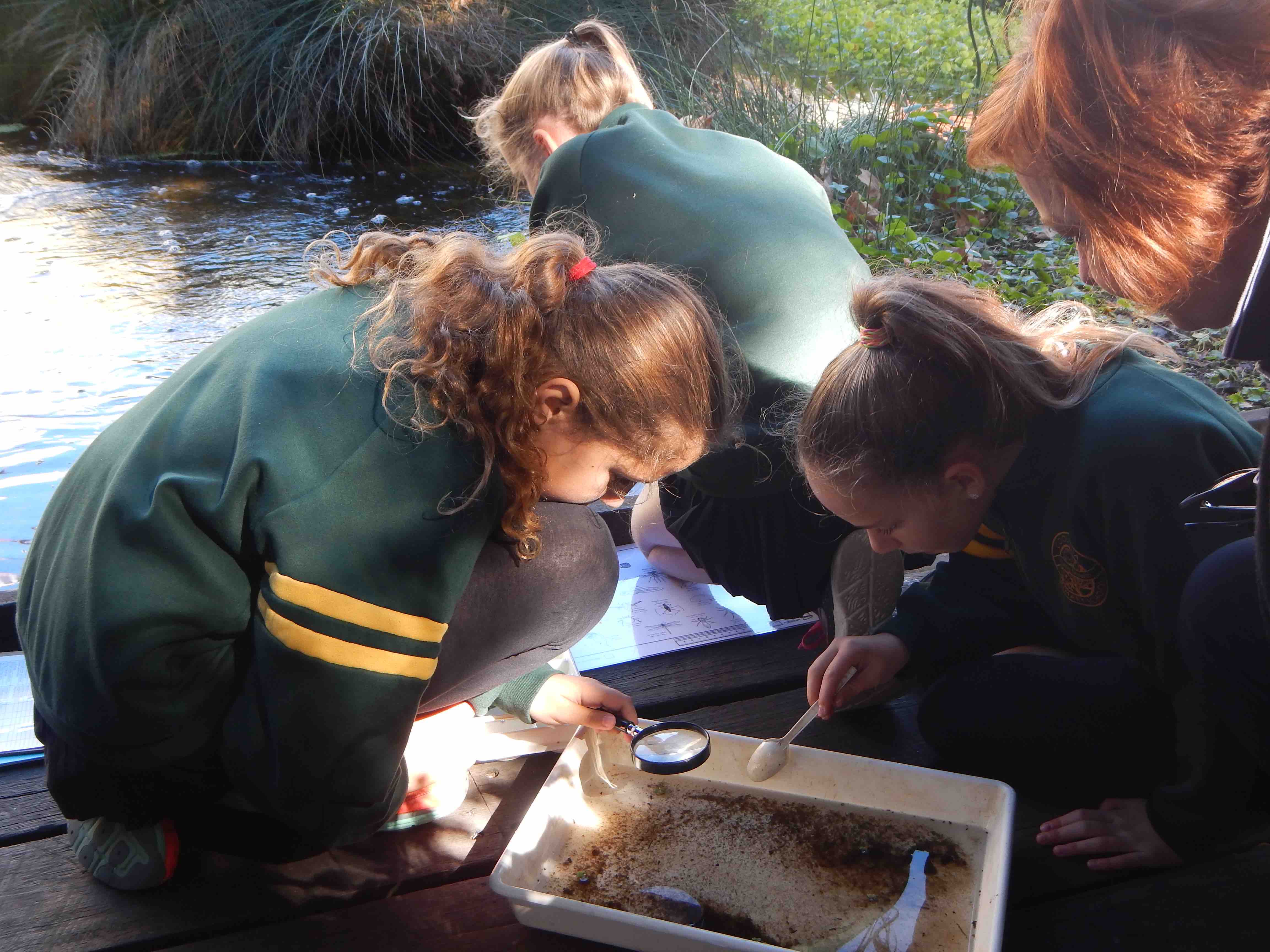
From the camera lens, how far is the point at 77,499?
3.51 feet

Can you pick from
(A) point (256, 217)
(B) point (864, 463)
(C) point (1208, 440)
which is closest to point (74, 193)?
(A) point (256, 217)

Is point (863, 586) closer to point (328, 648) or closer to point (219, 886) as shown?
point (328, 648)

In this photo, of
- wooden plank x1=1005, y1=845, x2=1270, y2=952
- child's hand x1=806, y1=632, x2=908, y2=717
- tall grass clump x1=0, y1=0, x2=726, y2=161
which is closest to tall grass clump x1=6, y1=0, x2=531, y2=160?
tall grass clump x1=0, y1=0, x2=726, y2=161

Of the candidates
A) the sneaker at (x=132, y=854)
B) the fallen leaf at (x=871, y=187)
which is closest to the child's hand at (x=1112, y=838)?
the sneaker at (x=132, y=854)

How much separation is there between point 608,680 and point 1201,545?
79 centimetres

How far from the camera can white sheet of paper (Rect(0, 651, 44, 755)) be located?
133cm

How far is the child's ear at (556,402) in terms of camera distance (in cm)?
108

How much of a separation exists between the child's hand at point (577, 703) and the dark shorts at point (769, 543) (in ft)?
1.15

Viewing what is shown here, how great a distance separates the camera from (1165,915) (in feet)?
3.39

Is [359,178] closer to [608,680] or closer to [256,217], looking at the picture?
[256,217]

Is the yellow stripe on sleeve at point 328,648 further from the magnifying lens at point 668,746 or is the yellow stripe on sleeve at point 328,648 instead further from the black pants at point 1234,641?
the black pants at point 1234,641

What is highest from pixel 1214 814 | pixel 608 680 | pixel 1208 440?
pixel 1208 440

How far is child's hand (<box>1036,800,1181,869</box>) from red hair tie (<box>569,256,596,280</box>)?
2.65 ft

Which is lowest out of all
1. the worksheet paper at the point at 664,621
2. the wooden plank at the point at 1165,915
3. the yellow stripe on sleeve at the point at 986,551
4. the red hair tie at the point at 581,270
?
the worksheet paper at the point at 664,621
